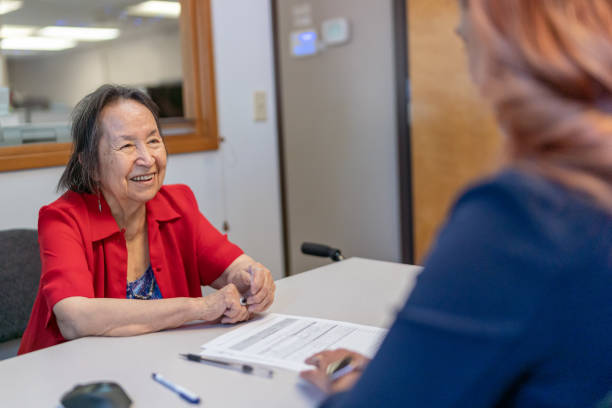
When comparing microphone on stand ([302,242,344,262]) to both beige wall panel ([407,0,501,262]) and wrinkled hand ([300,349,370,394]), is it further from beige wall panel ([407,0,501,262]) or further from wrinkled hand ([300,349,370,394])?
beige wall panel ([407,0,501,262])

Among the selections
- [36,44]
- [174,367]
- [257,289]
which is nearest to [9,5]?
[36,44]

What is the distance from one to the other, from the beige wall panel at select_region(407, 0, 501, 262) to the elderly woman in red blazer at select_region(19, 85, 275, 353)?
1549 millimetres

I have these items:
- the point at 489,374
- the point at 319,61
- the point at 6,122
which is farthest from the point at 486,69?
the point at 319,61

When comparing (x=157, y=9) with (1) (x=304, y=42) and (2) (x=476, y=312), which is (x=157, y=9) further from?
(2) (x=476, y=312)

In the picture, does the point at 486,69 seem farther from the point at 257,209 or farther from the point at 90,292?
the point at 257,209

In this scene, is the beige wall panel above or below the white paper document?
above

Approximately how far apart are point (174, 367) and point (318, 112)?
2507 mm

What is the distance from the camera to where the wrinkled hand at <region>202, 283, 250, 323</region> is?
1.22 m

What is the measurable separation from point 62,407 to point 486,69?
76cm

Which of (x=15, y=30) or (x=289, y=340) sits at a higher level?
(x=15, y=30)

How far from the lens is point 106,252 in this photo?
1415mm

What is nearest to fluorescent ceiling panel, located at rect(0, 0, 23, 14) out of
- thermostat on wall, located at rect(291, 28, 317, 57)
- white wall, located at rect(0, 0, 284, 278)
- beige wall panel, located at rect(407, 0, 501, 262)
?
white wall, located at rect(0, 0, 284, 278)

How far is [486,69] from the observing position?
1.71 feet

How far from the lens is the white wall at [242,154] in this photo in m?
2.63
